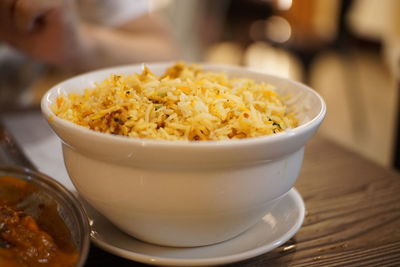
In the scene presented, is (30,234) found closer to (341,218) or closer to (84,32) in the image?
(341,218)

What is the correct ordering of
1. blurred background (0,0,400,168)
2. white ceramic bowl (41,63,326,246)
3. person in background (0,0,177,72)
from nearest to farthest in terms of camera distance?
white ceramic bowl (41,63,326,246) < person in background (0,0,177,72) < blurred background (0,0,400,168)

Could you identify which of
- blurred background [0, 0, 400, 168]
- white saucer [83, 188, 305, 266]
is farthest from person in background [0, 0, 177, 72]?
blurred background [0, 0, 400, 168]

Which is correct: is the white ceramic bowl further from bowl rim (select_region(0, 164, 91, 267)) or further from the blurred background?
the blurred background

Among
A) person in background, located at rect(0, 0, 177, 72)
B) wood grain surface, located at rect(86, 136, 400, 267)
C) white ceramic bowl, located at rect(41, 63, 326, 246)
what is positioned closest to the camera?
white ceramic bowl, located at rect(41, 63, 326, 246)

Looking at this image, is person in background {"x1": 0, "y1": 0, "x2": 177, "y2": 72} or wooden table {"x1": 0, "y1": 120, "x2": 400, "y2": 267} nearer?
wooden table {"x1": 0, "y1": 120, "x2": 400, "y2": 267}

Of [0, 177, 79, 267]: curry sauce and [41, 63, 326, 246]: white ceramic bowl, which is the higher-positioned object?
[41, 63, 326, 246]: white ceramic bowl

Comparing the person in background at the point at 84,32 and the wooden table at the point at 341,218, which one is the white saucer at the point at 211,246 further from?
the person in background at the point at 84,32

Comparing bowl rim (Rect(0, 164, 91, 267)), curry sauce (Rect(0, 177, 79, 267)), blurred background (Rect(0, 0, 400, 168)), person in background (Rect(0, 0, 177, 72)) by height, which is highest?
bowl rim (Rect(0, 164, 91, 267))
